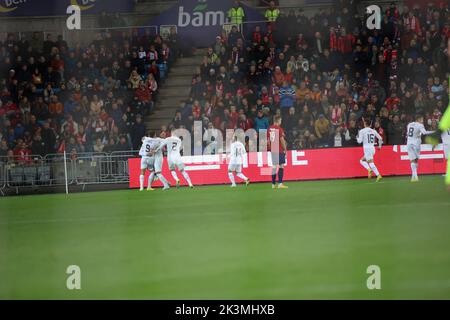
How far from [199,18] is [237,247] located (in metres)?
10.8

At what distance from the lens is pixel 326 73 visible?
67.6 ft

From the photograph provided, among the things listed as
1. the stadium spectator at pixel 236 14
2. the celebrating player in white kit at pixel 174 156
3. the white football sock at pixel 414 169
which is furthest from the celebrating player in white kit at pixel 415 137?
Answer: the celebrating player in white kit at pixel 174 156

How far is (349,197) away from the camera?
666 inches

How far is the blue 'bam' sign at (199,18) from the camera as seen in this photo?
804 inches

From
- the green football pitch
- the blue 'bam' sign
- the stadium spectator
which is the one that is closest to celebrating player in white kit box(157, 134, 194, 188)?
the blue 'bam' sign

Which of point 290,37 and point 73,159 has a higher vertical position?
point 290,37

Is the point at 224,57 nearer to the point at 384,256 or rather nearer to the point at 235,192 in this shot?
the point at 235,192

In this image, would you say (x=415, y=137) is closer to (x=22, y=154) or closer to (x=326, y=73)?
(x=326, y=73)

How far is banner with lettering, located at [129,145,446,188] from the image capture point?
22.3m

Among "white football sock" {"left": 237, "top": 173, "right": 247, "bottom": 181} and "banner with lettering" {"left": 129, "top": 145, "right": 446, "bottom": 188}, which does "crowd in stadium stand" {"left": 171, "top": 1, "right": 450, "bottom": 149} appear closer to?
"banner with lettering" {"left": 129, "top": 145, "right": 446, "bottom": 188}

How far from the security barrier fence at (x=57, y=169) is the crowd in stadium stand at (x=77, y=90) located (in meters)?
0.19

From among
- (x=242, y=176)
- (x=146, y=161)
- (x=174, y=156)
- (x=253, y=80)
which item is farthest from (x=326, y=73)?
(x=146, y=161)
